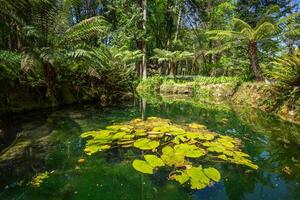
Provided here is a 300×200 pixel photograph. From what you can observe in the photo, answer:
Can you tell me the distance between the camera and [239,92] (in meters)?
10.9

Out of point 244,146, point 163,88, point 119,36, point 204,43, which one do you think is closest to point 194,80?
point 163,88

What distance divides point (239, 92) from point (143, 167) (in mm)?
8764

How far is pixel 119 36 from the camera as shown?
17.2m

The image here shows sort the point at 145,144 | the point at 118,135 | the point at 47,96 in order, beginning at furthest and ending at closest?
the point at 47,96
the point at 118,135
the point at 145,144

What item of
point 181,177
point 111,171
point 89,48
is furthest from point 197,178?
point 89,48

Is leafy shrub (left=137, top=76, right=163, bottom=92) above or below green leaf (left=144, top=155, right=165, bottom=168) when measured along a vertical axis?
above

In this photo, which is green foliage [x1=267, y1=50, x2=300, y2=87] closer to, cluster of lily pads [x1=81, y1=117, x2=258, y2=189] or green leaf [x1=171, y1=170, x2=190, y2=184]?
cluster of lily pads [x1=81, y1=117, x2=258, y2=189]

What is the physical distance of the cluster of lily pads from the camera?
299 centimetres

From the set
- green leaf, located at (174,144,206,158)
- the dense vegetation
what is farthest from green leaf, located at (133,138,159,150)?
the dense vegetation

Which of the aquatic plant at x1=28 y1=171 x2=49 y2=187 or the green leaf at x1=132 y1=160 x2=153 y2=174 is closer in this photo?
the aquatic plant at x1=28 y1=171 x2=49 y2=187

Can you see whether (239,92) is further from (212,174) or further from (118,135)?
(212,174)

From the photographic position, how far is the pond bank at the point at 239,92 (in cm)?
693

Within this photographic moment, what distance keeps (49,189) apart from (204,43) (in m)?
20.0

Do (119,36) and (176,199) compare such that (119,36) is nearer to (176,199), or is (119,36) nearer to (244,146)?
(244,146)
